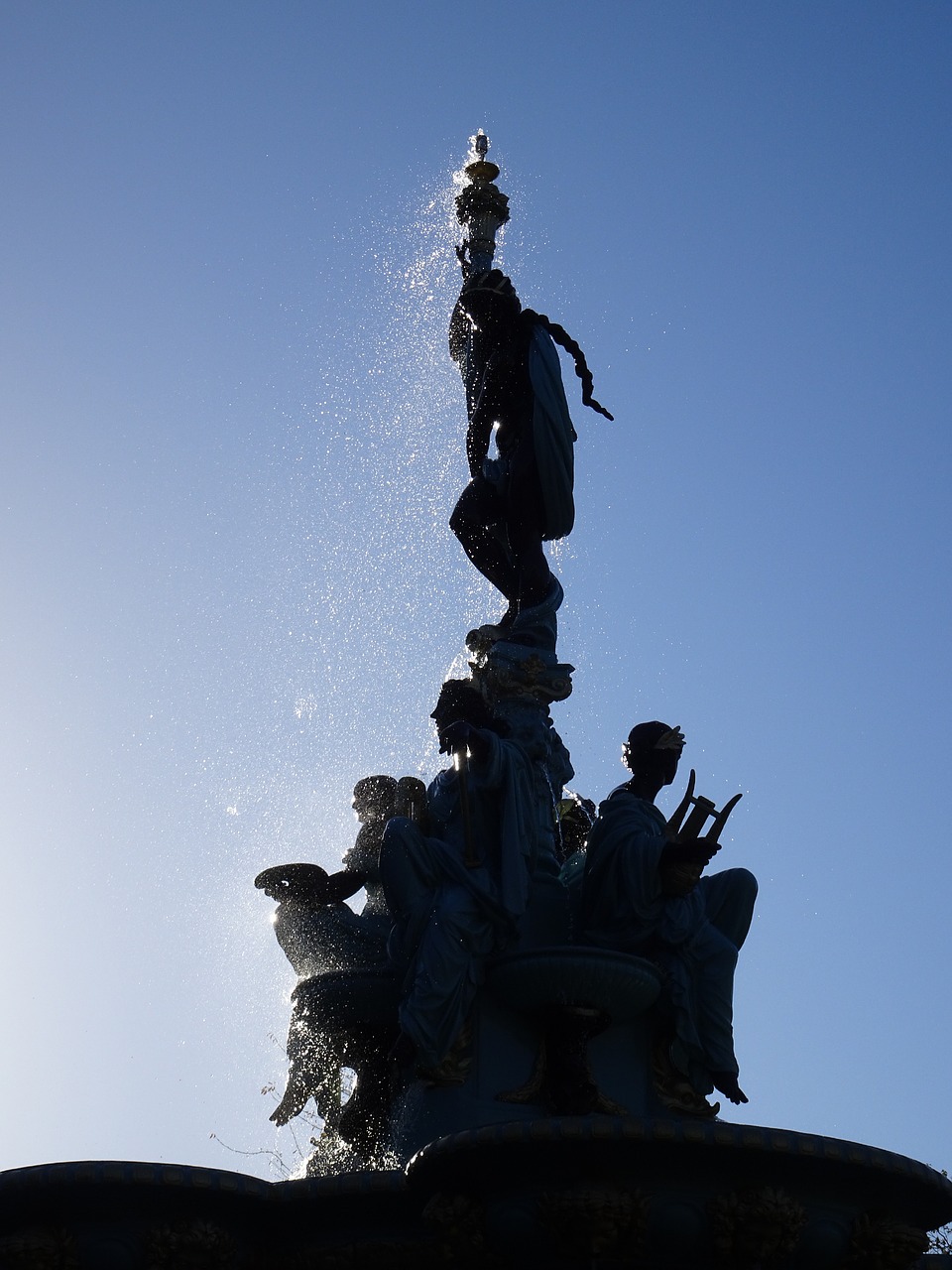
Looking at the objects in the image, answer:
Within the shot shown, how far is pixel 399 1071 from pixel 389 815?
2068 mm

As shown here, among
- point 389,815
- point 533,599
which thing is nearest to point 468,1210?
point 389,815

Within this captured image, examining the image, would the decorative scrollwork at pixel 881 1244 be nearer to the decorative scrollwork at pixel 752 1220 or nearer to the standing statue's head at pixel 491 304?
the decorative scrollwork at pixel 752 1220

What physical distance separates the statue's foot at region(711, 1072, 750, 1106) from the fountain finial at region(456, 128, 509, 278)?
7255mm

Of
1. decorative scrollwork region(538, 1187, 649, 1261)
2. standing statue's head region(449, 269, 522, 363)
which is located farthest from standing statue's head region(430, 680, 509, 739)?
decorative scrollwork region(538, 1187, 649, 1261)

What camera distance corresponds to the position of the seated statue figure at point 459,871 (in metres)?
9.62

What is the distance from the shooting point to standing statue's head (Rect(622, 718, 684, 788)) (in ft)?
35.5

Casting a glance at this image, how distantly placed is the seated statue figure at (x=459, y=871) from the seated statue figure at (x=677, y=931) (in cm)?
51

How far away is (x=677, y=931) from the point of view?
32.7 feet

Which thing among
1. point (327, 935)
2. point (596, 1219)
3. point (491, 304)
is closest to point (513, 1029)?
point (327, 935)

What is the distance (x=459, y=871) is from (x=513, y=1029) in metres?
0.97

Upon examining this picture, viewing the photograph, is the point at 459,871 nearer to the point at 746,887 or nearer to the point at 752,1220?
the point at 746,887

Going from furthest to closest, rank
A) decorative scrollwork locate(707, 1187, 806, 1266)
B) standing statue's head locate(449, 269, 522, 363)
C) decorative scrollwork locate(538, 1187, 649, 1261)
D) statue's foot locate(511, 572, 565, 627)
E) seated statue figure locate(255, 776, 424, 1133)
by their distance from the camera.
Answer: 1. standing statue's head locate(449, 269, 522, 363)
2. statue's foot locate(511, 572, 565, 627)
3. seated statue figure locate(255, 776, 424, 1133)
4. decorative scrollwork locate(707, 1187, 806, 1266)
5. decorative scrollwork locate(538, 1187, 649, 1261)

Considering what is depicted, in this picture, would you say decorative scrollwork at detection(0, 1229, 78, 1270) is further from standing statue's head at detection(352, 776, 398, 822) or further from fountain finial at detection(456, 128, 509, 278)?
fountain finial at detection(456, 128, 509, 278)

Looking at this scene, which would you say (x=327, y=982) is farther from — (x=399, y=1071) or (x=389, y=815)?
(x=389, y=815)
